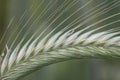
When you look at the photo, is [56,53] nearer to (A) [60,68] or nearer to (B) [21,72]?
(B) [21,72]

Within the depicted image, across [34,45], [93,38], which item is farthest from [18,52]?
[93,38]

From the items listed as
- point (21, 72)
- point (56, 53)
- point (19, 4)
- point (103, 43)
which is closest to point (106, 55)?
point (103, 43)

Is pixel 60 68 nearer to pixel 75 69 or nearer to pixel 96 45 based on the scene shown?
pixel 75 69

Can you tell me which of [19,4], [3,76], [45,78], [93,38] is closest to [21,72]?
[3,76]

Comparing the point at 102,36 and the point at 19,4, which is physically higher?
the point at 19,4

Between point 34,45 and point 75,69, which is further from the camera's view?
point 75,69

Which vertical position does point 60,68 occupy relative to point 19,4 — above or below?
below

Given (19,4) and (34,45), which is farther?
(19,4)

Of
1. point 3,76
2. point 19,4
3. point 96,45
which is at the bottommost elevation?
point 3,76
